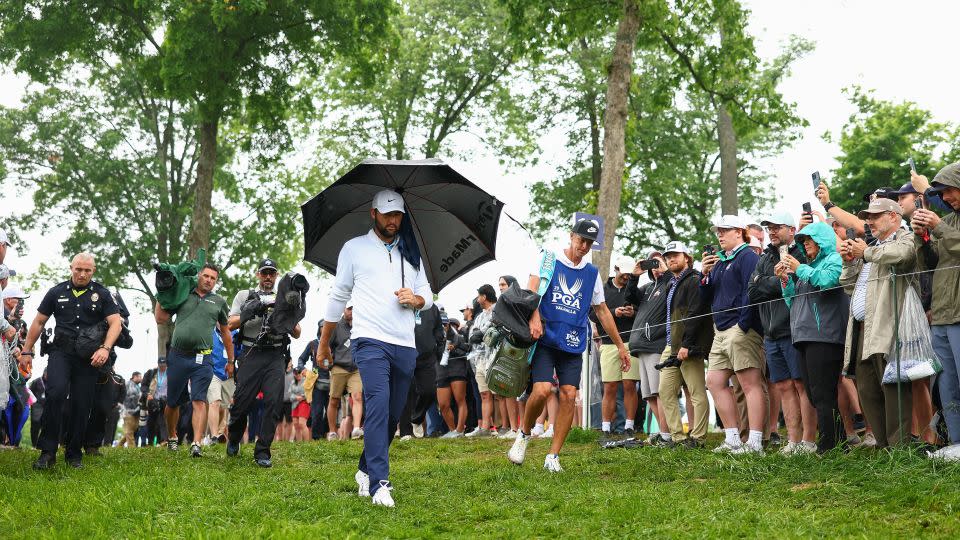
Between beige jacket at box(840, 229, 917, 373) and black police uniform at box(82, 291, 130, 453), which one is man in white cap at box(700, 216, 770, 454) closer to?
beige jacket at box(840, 229, 917, 373)

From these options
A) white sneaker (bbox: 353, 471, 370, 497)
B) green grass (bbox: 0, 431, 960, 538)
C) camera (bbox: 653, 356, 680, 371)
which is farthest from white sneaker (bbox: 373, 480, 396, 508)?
camera (bbox: 653, 356, 680, 371)

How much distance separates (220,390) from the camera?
15.7 m

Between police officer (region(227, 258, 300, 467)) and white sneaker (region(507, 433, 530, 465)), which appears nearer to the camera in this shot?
white sneaker (region(507, 433, 530, 465))

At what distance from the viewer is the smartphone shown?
13.2m

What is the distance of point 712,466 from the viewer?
898 centimetres

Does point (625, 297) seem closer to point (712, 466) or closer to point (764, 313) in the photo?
point (764, 313)

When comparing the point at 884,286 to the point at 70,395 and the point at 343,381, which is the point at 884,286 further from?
the point at 343,381

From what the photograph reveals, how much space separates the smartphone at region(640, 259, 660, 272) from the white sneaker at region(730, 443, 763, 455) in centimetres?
325

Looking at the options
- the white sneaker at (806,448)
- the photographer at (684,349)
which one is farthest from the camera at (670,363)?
the white sneaker at (806,448)

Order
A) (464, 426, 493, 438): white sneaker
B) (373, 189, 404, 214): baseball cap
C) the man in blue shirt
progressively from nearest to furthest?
(373, 189, 404, 214): baseball cap
the man in blue shirt
(464, 426, 493, 438): white sneaker

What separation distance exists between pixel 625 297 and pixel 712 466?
478 centimetres

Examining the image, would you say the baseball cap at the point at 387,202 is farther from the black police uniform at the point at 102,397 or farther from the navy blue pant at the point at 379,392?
the black police uniform at the point at 102,397

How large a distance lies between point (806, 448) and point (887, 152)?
2714 centimetres

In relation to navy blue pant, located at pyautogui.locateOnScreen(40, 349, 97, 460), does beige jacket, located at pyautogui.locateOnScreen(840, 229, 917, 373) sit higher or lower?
higher
